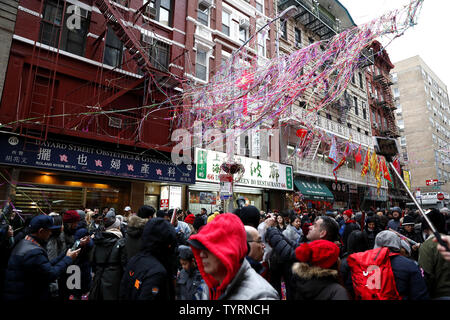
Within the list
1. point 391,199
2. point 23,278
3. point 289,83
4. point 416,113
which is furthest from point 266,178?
point 416,113

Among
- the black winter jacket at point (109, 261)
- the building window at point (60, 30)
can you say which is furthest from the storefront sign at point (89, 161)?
the black winter jacket at point (109, 261)

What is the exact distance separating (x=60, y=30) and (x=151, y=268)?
1197 centimetres

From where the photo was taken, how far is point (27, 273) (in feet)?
9.42

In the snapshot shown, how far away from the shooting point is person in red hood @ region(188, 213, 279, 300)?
1624 mm

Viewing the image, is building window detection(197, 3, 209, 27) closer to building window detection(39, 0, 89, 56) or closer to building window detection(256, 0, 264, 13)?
building window detection(256, 0, 264, 13)

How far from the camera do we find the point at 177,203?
1299 cm

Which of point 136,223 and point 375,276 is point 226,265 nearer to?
point 375,276

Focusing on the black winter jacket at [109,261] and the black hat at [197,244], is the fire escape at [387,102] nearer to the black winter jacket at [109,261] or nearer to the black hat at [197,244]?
the black winter jacket at [109,261]

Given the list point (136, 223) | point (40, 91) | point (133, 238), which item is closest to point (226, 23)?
point (40, 91)

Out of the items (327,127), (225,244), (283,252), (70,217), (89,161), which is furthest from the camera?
(327,127)

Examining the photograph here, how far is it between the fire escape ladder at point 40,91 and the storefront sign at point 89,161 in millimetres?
541

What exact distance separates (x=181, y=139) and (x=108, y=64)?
195 inches

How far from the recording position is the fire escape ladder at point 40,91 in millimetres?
9257
